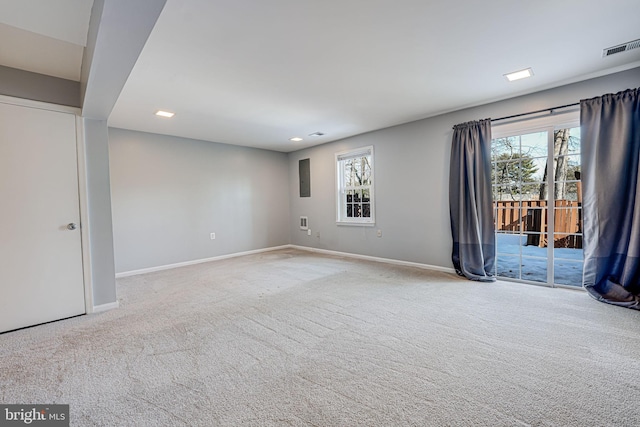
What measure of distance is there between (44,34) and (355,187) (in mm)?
4611

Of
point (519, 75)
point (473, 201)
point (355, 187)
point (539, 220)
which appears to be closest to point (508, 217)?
point (539, 220)

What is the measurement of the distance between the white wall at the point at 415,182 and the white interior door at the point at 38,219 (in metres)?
4.19

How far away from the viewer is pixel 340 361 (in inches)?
76.0

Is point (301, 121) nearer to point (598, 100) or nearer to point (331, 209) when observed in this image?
point (331, 209)

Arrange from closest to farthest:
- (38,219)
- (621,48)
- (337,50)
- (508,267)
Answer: (337,50)
(621,48)
(38,219)
(508,267)

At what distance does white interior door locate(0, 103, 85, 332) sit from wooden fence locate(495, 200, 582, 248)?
5.08 m

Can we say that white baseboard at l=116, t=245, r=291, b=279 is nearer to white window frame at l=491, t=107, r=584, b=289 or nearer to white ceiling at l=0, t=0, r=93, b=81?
white ceiling at l=0, t=0, r=93, b=81

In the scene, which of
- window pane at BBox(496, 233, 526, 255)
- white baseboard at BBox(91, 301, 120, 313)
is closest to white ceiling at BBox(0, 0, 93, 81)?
white baseboard at BBox(91, 301, 120, 313)

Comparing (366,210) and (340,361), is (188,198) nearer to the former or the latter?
(366,210)

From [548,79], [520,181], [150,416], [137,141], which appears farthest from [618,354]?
[137,141]

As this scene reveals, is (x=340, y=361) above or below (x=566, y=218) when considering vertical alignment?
below

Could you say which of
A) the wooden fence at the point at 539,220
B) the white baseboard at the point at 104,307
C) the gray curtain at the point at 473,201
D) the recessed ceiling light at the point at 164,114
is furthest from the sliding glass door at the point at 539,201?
the white baseboard at the point at 104,307

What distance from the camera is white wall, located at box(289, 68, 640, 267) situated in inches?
147

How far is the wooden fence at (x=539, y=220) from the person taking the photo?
3387 mm
